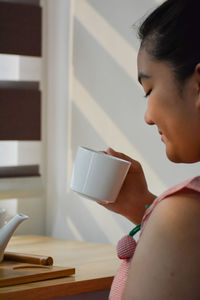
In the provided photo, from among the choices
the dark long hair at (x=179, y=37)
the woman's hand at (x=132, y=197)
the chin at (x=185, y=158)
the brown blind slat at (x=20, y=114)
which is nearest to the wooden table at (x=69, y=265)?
the woman's hand at (x=132, y=197)

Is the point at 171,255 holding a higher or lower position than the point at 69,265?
higher

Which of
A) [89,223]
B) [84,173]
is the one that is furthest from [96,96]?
[84,173]

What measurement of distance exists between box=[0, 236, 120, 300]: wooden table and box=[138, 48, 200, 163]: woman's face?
51cm

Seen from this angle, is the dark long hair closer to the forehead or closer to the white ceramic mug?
the forehead

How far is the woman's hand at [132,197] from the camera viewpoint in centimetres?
135

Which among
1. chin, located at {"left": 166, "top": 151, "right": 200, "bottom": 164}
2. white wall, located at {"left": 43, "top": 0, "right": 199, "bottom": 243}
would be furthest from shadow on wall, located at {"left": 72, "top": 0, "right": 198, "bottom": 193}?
chin, located at {"left": 166, "top": 151, "right": 200, "bottom": 164}

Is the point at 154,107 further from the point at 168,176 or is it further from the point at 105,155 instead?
the point at 168,176

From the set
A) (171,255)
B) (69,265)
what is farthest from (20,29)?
(171,255)

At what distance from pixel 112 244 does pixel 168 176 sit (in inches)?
14.5

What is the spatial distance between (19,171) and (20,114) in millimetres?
207

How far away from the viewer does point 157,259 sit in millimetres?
828

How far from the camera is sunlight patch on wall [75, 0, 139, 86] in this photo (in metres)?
1.89

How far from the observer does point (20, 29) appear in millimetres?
2152

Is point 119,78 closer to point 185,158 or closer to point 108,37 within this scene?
point 108,37
